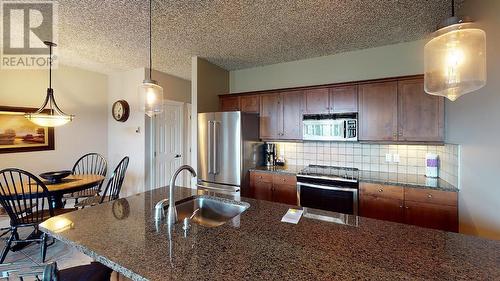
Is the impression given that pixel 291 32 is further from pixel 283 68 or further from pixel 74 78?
pixel 74 78

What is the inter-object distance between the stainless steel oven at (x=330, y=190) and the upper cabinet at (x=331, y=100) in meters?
0.87

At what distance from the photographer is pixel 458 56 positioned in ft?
3.32

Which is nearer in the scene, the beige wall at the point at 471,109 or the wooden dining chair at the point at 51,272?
the wooden dining chair at the point at 51,272

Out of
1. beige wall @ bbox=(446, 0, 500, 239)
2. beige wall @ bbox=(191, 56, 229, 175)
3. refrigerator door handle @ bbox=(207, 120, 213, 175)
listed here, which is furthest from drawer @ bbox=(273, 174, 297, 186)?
beige wall @ bbox=(446, 0, 500, 239)

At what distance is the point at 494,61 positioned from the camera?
153 cm

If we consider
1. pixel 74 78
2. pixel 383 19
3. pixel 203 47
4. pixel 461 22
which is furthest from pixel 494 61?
pixel 74 78

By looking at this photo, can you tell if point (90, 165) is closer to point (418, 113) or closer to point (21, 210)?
point (21, 210)

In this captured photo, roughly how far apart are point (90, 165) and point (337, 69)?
15.6 ft

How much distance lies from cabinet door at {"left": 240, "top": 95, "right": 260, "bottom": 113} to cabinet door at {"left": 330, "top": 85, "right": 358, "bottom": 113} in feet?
3.76

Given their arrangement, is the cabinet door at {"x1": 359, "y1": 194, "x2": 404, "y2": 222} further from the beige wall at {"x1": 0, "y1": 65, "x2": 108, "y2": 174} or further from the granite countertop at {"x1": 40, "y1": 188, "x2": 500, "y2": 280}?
the beige wall at {"x1": 0, "y1": 65, "x2": 108, "y2": 174}

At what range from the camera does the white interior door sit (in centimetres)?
454

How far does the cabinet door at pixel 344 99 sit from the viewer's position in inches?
120

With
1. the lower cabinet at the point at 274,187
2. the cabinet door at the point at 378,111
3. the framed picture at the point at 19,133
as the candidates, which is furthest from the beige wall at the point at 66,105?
the cabinet door at the point at 378,111

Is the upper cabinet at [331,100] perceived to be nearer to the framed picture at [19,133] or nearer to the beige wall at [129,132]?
the beige wall at [129,132]
